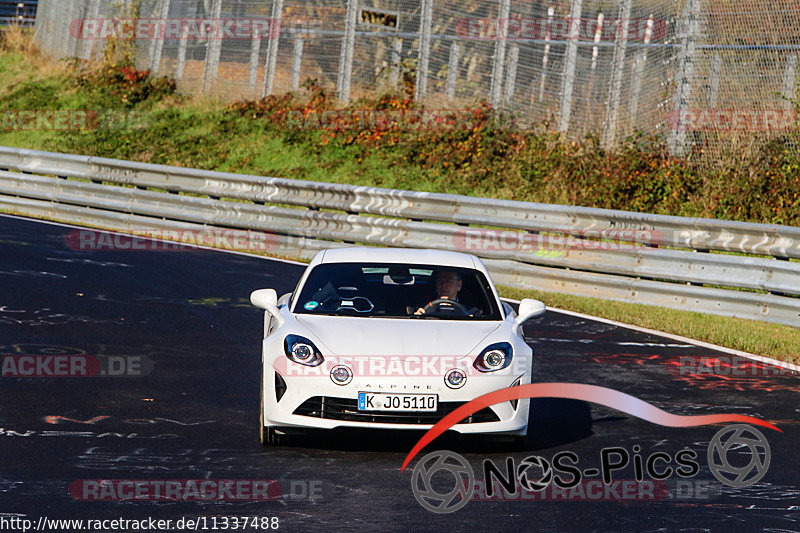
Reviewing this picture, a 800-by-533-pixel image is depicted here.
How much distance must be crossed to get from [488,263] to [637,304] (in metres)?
2.36

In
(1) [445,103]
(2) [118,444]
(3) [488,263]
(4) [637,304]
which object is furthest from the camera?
(1) [445,103]

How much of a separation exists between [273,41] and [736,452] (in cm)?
2281

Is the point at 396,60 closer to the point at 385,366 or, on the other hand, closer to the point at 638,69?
the point at 638,69

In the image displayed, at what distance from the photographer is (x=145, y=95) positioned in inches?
1288

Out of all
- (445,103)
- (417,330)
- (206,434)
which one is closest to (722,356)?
(417,330)

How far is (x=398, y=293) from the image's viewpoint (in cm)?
918

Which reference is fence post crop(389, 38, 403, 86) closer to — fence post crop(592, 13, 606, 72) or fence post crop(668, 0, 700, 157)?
fence post crop(592, 13, 606, 72)

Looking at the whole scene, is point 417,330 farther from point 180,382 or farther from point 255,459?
point 180,382

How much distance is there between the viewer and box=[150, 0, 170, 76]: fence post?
32.4 metres

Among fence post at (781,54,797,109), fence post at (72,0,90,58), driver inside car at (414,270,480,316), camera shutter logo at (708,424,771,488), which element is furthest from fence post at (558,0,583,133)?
fence post at (72,0,90,58)

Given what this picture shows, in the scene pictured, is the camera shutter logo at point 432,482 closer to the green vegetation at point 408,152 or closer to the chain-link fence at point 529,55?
the green vegetation at point 408,152

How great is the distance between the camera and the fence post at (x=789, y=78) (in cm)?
1956

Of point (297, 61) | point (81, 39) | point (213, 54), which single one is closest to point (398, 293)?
point (297, 61)

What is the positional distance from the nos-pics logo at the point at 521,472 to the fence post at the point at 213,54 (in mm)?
24197
